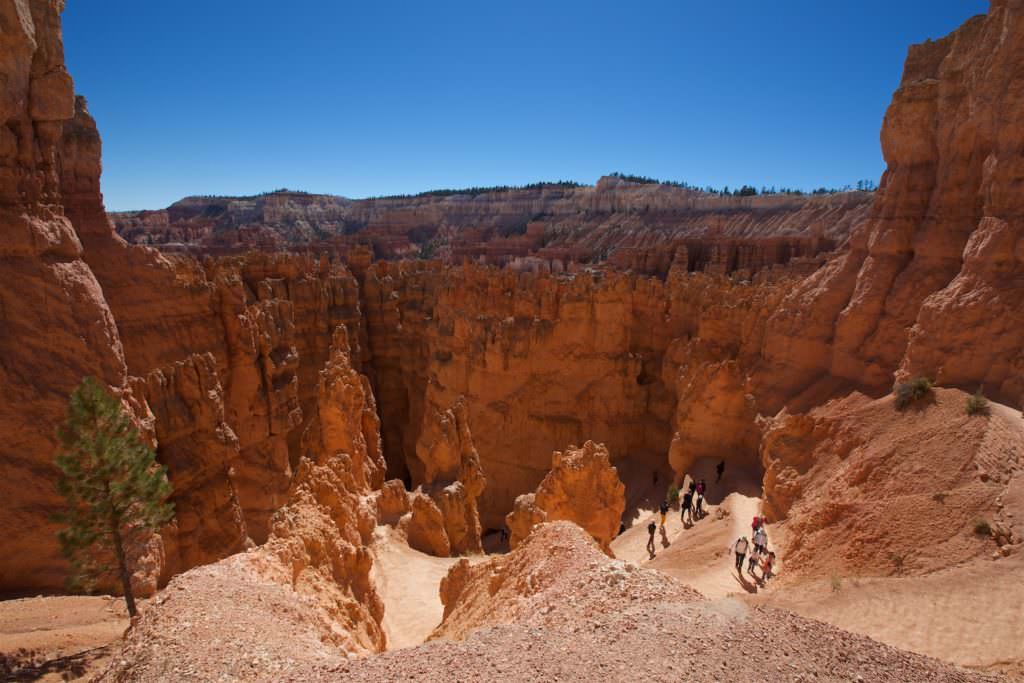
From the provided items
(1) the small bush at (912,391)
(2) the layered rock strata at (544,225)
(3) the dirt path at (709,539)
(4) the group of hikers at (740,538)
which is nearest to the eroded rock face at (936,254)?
(1) the small bush at (912,391)

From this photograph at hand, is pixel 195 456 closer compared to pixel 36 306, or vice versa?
pixel 36 306

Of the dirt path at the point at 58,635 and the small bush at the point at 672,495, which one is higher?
the dirt path at the point at 58,635

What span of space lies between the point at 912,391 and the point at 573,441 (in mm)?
13842

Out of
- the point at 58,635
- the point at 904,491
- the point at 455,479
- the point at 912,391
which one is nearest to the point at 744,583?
the point at 904,491

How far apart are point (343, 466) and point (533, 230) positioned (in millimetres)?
82998

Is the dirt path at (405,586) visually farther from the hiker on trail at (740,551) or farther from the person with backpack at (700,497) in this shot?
the person with backpack at (700,497)

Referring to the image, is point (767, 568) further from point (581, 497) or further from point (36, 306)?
point (36, 306)

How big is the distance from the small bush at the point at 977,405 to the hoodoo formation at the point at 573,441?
0.30 ft

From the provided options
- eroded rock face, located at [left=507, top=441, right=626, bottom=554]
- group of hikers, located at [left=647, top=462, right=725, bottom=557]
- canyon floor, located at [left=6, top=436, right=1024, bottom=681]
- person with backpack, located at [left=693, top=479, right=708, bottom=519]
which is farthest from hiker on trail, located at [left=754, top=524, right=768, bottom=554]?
person with backpack, located at [left=693, top=479, right=708, bottom=519]

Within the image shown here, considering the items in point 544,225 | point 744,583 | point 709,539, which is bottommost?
point 709,539

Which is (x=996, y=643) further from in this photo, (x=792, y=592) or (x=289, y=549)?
(x=289, y=549)

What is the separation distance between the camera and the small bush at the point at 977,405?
13078mm

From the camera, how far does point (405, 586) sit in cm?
1413

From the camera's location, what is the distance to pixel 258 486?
834 inches
